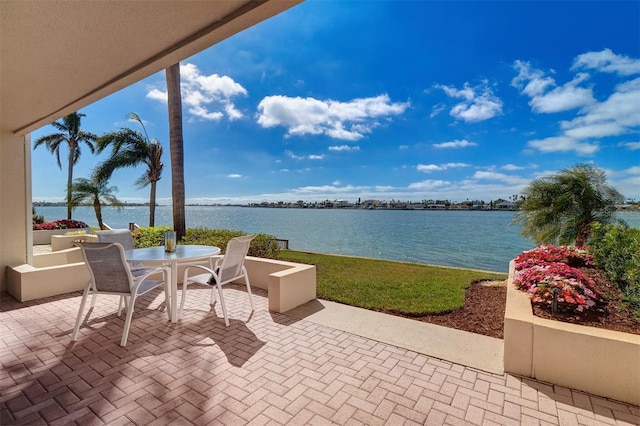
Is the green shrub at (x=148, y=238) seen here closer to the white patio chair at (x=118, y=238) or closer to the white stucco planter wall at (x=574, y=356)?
the white patio chair at (x=118, y=238)

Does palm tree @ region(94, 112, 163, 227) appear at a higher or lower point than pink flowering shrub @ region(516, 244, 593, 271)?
higher

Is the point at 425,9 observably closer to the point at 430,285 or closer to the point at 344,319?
the point at 430,285

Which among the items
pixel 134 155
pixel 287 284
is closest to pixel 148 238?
pixel 287 284

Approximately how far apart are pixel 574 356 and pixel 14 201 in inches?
310

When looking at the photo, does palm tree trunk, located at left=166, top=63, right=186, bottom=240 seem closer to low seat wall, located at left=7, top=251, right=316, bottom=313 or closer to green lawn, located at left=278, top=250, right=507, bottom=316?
low seat wall, located at left=7, top=251, right=316, bottom=313

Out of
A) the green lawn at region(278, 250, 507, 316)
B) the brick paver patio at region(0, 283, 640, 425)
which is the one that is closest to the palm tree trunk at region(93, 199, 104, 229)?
the green lawn at region(278, 250, 507, 316)

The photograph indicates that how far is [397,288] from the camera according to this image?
5488 mm

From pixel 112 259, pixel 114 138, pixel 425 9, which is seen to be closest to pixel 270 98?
pixel 114 138

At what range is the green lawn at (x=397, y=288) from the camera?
14.3 feet

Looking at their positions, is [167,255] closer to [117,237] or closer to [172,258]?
[172,258]

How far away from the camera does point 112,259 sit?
298 centimetres

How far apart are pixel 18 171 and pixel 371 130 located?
3017cm

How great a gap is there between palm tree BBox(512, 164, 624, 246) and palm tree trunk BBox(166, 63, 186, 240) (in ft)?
30.4

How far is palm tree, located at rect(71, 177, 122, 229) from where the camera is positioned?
44.4 feet
